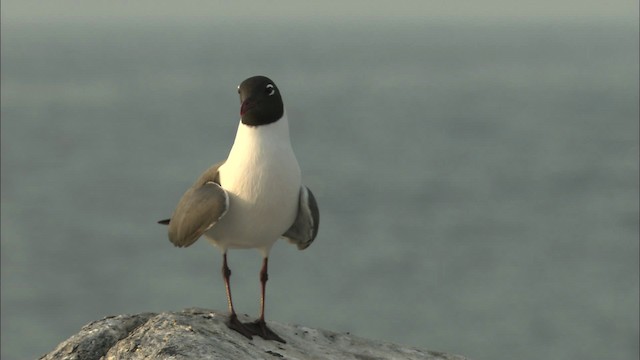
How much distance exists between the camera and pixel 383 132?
444 feet

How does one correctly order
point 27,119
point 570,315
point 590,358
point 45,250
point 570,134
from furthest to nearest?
point 27,119 < point 570,134 < point 45,250 < point 570,315 < point 590,358

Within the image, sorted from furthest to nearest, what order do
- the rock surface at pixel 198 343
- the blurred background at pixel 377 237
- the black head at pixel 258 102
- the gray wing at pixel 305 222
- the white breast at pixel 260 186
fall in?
the blurred background at pixel 377 237, the gray wing at pixel 305 222, the black head at pixel 258 102, the white breast at pixel 260 186, the rock surface at pixel 198 343

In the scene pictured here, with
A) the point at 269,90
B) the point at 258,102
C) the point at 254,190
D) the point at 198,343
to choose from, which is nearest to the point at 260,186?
the point at 254,190

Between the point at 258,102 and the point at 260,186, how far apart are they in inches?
37.2

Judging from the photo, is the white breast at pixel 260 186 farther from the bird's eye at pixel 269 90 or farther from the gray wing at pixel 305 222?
the bird's eye at pixel 269 90

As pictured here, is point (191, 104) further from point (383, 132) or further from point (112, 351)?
point (112, 351)

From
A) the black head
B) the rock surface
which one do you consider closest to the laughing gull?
the black head

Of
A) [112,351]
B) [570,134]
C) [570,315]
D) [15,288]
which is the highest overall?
[570,134]

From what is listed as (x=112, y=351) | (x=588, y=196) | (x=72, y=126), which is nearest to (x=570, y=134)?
(x=588, y=196)

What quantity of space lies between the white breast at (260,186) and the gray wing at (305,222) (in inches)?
8.0

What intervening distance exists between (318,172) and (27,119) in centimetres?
7718

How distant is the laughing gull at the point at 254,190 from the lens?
11.7 m

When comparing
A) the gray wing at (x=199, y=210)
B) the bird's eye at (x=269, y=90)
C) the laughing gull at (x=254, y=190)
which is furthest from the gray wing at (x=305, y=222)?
the bird's eye at (x=269, y=90)

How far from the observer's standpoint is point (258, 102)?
11.8 m
